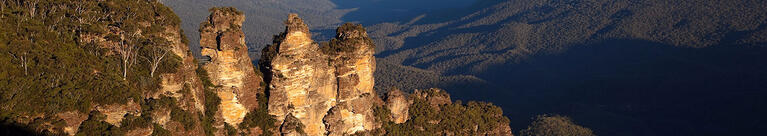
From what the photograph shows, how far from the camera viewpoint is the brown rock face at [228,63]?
33531 millimetres

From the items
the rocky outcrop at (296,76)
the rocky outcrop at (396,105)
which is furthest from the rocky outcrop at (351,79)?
the rocky outcrop at (396,105)

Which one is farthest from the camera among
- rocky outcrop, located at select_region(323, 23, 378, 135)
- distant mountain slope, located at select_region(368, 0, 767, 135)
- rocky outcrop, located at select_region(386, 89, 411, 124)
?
distant mountain slope, located at select_region(368, 0, 767, 135)

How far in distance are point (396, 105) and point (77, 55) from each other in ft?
89.4

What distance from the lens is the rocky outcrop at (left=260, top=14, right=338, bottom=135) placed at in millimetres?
36562

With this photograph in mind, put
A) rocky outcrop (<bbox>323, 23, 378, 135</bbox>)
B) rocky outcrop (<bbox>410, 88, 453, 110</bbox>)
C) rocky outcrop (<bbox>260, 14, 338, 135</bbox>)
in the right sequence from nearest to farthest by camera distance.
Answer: rocky outcrop (<bbox>260, 14, 338, 135</bbox>) → rocky outcrop (<bbox>323, 23, 378, 135</bbox>) → rocky outcrop (<bbox>410, 88, 453, 110</bbox>)

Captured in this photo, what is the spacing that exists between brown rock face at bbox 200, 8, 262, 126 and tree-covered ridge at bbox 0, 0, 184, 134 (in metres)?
2.22

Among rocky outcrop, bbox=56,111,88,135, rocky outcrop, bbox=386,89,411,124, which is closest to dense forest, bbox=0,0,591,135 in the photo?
rocky outcrop, bbox=56,111,88,135

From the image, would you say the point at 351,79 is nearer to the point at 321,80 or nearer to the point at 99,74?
the point at 321,80

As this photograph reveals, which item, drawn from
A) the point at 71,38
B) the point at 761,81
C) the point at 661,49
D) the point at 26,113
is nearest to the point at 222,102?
the point at 71,38

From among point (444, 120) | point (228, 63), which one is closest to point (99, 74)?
point (228, 63)

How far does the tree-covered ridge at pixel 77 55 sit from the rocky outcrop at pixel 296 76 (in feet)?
21.8

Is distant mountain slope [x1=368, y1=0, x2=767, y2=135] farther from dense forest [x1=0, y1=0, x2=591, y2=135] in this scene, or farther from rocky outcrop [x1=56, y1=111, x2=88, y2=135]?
rocky outcrop [x1=56, y1=111, x2=88, y2=135]

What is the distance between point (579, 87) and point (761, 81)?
41.7 metres

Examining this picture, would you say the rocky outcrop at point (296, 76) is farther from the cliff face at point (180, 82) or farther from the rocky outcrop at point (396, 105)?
the rocky outcrop at point (396, 105)
